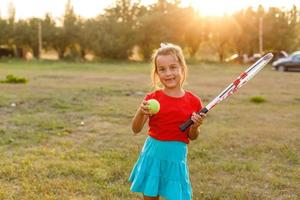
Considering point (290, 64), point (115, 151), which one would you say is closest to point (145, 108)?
point (115, 151)

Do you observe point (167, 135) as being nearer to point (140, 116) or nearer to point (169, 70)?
point (140, 116)

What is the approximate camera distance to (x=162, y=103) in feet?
10.6

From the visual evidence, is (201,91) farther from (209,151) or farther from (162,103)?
(162,103)

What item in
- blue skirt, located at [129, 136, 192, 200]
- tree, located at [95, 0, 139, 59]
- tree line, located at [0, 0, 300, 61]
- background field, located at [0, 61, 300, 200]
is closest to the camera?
blue skirt, located at [129, 136, 192, 200]

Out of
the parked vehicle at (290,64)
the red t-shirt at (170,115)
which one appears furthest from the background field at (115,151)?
the parked vehicle at (290,64)

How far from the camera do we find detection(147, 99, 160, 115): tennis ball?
3078mm

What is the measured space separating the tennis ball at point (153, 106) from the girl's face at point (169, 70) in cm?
20

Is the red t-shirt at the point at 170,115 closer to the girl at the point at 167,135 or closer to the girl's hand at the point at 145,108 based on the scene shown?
the girl at the point at 167,135

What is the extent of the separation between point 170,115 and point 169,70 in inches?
12.4

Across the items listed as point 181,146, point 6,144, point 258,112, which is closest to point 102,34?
point 258,112

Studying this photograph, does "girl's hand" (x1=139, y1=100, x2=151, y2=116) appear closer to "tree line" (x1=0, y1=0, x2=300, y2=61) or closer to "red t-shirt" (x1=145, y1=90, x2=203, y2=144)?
"red t-shirt" (x1=145, y1=90, x2=203, y2=144)

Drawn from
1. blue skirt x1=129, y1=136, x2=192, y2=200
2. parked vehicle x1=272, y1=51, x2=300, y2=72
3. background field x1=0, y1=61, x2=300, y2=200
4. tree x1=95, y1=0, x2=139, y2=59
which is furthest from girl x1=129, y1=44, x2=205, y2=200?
tree x1=95, y1=0, x2=139, y2=59

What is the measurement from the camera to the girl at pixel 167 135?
3.22 metres

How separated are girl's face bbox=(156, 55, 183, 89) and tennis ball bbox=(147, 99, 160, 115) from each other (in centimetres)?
20
